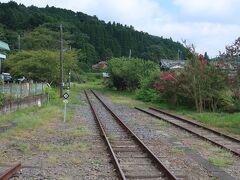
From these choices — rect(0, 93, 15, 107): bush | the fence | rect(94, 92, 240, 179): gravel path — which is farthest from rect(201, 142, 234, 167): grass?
the fence

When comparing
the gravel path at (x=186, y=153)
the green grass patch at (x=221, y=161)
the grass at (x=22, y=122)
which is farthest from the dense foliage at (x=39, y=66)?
the green grass patch at (x=221, y=161)

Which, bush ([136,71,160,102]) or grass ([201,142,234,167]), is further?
bush ([136,71,160,102])

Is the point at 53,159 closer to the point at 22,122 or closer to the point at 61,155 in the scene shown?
the point at 61,155

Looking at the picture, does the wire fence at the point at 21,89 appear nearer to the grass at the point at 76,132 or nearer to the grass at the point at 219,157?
the grass at the point at 76,132

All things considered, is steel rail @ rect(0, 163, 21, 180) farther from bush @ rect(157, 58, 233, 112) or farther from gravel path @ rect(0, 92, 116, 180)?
bush @ rect(157, 58, 233, 112)

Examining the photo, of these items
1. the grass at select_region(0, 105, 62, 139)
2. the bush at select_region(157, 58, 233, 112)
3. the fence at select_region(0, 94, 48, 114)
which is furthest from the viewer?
the bush at select_region(157, 58, 233, 112)

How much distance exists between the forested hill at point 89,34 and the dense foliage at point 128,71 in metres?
33.6

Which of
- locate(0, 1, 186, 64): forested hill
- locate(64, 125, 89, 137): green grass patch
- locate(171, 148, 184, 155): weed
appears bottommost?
locate(64, 125, 89, 137): green grass patch

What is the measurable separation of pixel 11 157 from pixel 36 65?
137 ft

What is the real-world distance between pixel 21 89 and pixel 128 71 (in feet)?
123

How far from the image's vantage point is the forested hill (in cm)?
12106

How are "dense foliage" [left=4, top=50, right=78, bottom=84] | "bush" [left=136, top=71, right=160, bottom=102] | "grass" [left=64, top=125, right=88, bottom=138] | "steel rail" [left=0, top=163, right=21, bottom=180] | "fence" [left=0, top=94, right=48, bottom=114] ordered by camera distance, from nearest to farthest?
"steel rail" [left=0, top=163, right=21, bottom=180] → "grass" [left=64, top=125, right=88, bottom=138] → "fence" [left=0, top=94, right=48, bottom=114] → "bush" [left=136, top=71, right=160, bottom=102] → "dense foliage" [left=4, top=50, right=78, bottom=84]

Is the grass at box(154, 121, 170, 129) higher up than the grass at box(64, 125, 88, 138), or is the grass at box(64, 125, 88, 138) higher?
the grass at box(64, 125, 88, 138)

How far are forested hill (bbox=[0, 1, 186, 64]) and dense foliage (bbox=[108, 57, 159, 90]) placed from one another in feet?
110
